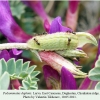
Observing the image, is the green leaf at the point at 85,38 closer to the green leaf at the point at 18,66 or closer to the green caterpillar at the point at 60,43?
the green caterpillar at the point at 60,43

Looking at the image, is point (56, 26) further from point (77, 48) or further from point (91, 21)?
point (91, 21)

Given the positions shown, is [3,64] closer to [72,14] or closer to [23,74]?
[23,74]

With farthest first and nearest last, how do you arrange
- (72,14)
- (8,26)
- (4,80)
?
(72,14)
(8,26)
(4,80)

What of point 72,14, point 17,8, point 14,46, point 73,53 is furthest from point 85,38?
point 17,8

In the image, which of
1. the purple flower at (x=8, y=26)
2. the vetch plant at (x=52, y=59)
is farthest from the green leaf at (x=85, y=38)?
the purple flower at (x=8, y=26)

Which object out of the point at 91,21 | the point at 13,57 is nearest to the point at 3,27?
the point at 13,57

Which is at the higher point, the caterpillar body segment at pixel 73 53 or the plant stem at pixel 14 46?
the plant stem at pixel 14 46
